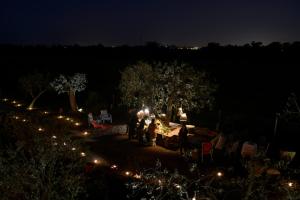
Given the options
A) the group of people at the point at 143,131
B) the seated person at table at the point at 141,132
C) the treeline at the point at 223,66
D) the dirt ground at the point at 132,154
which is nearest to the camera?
the dirt ground at the point at 132,154

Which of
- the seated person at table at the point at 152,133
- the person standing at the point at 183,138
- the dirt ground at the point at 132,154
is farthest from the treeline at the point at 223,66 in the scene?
the person standing at the point at 183,138

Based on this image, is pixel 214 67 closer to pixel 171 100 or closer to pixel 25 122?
pixel 171 100

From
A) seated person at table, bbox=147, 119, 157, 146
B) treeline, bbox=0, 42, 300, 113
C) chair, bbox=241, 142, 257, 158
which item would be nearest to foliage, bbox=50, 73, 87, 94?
treeline, bbox=0, 42, 300, 113

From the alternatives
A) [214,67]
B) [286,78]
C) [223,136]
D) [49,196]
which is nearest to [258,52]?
[214,67]

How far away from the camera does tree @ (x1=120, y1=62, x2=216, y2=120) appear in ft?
56.2

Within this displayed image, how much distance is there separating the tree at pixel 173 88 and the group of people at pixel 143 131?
1.63 metres

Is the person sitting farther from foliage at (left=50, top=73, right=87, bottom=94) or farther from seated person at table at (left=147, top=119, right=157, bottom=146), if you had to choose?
foliage at (left=50, top=73, right=87, bottom=94)

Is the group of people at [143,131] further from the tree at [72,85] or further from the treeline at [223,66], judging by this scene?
the treeline at [223,66]

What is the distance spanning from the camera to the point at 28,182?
723cm

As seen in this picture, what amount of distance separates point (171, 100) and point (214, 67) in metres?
16.8

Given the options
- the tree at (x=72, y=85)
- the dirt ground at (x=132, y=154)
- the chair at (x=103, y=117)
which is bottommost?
the dirt ground at (x=132, y=154)

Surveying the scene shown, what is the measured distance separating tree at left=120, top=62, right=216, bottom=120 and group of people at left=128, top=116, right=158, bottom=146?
163cm

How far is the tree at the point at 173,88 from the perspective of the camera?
674 inches

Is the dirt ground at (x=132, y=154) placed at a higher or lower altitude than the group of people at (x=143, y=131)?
lower
